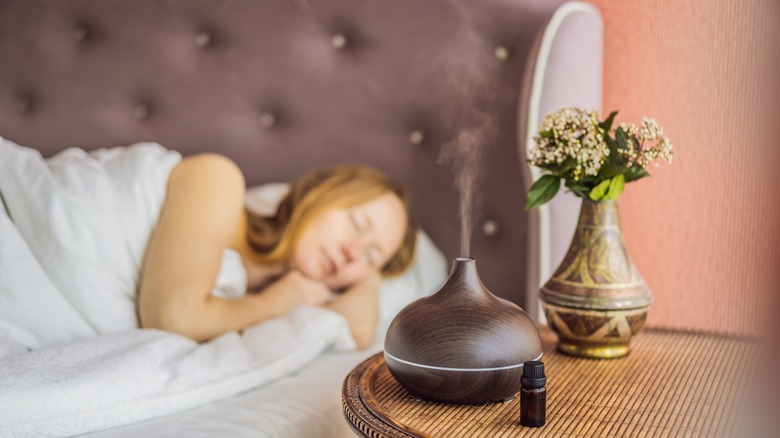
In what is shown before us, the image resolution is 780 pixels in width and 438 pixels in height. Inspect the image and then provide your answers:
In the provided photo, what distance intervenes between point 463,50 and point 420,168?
0.27 meters

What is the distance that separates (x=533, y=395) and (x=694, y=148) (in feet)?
2.64

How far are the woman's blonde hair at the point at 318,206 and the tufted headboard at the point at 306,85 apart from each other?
2.7 inches

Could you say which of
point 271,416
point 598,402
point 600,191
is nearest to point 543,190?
point 600,191

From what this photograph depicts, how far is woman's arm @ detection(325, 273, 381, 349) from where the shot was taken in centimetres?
121

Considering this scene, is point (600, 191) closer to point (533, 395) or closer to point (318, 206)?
point (533, 395)

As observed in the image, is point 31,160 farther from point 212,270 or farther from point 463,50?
point 463,50

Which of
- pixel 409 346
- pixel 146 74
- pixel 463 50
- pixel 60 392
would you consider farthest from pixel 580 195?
pixel 146 74

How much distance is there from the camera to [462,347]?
67 cm

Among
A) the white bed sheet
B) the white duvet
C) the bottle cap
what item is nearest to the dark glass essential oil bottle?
the bottle cap

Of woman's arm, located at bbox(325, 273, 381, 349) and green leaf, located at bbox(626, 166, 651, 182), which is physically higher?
green leaf, located at bbox(626, 166, 651, 182)

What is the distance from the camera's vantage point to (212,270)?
1145 mm

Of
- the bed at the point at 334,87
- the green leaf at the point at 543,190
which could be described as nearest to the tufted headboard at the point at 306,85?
the bed at the point at 334,87

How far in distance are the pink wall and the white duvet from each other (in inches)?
26.0

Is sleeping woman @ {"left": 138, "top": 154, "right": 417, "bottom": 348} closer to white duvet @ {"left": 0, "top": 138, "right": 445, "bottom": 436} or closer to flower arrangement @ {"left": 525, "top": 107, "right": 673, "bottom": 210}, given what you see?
white duvet @ {"left": 0, "top": 138, "right": 445, "bottom": 436}
